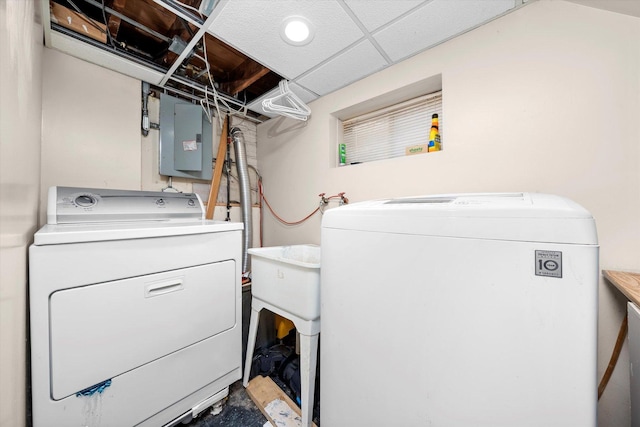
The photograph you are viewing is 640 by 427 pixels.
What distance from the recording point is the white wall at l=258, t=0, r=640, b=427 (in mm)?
940

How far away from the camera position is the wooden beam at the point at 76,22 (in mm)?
1224

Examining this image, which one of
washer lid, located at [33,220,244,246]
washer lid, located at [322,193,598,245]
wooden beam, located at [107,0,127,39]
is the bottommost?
washer lid, located at [33,220,244,246]

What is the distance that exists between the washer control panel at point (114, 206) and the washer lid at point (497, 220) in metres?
1.44

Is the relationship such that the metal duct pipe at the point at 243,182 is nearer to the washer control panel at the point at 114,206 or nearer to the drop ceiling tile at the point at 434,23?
the washer control panel at the point at 114,206

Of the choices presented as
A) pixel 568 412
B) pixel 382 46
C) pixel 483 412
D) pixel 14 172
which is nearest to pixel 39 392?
pixel 14 172

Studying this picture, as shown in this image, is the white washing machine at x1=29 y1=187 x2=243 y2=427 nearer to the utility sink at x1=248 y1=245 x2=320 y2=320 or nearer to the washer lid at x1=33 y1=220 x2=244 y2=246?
the washer lid at x1=33 y1=220 x2=244 y2=246

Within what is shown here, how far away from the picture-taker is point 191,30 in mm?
1339

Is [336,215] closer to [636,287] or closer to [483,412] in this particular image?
[483,412]

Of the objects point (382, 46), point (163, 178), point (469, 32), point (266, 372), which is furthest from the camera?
point (163, 178)

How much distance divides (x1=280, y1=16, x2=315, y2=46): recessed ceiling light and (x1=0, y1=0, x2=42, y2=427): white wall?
103cm

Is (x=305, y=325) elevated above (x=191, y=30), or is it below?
below

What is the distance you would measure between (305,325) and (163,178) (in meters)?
1.76

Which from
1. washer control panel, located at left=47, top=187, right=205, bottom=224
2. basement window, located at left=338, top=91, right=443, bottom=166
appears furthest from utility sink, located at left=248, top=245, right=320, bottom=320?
basement window, located at left=338, top=91, right=443, bottom=166

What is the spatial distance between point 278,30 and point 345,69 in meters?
0.55
